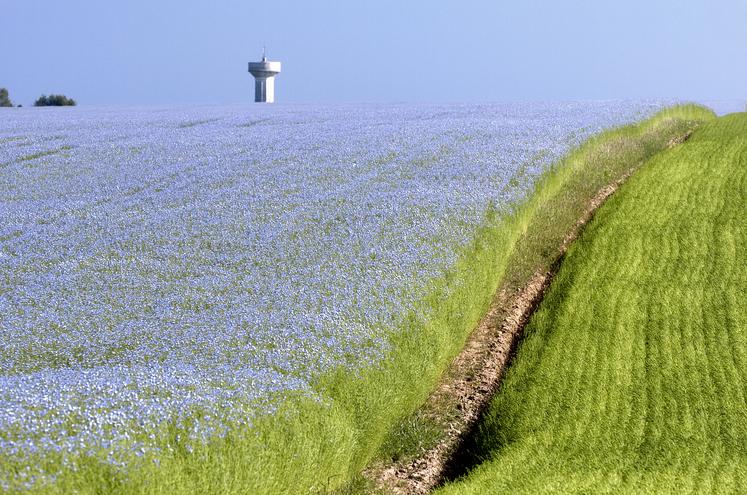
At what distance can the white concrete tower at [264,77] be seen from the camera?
152ft

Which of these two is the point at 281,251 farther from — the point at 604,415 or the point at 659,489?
the point at 659,489

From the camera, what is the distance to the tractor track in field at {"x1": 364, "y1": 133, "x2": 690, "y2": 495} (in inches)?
312

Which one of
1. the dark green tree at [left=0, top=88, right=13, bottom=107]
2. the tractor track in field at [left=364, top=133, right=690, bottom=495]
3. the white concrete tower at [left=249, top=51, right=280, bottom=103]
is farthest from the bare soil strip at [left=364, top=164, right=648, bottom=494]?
the dark green tree at [left=0, top=88, right=13, bottom=107]

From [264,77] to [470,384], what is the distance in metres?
38.9

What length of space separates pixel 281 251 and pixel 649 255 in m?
6.59

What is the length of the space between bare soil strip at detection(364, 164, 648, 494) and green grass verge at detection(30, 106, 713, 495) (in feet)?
0.78

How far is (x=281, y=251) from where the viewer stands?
10453 mm

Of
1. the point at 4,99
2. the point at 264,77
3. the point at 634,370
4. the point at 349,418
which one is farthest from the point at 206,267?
the point at 4,99

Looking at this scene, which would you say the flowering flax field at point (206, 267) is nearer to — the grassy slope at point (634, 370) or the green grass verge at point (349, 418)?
the green grass verge at point (349, 418)

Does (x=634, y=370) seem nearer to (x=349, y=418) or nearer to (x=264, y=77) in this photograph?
(x=349, y=418)

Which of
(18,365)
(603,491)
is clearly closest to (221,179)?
(18,365)

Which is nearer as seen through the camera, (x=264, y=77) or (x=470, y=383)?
(x=470, y=383)

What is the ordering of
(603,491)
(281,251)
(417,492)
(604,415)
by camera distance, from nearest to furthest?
(603,491), (417,492), (604,415), (281,251)

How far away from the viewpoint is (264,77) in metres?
46.8
